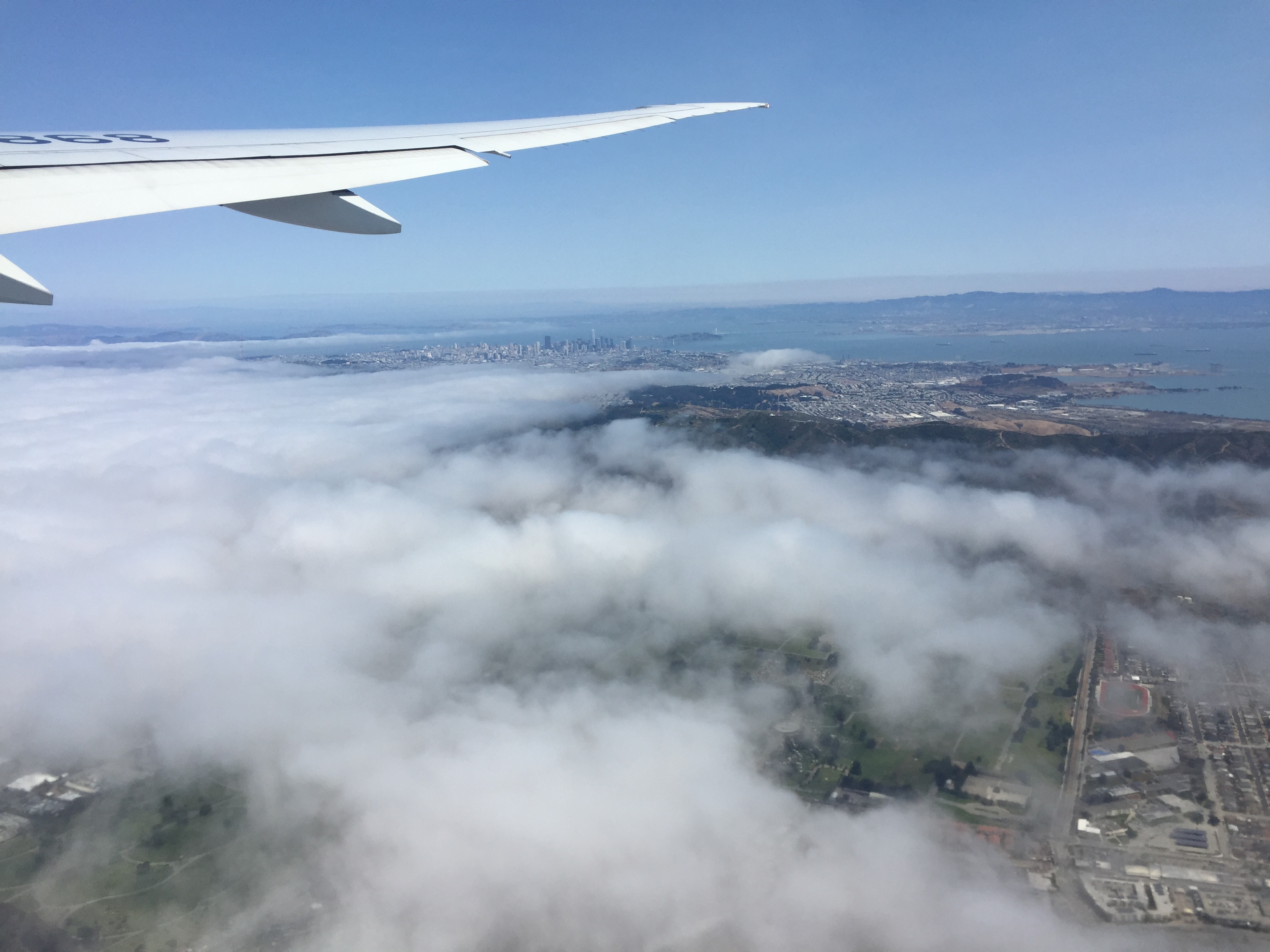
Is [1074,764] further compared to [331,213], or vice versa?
[1074,764]

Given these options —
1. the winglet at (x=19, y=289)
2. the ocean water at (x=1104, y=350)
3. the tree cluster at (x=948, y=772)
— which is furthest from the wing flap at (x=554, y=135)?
the ocean water at (x=1104, y=350)

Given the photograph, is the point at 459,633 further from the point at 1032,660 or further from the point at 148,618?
the point at 1032,660

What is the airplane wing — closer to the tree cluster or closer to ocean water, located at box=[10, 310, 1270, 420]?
the tree cluster

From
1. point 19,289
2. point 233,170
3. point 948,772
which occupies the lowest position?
point 948,772

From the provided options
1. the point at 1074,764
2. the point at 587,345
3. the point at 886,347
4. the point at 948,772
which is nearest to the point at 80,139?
the point at 948,772

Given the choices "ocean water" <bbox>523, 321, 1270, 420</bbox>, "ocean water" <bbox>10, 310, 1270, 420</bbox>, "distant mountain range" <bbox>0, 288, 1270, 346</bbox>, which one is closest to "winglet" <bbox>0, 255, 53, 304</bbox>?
"ocean water" <bbox>10, 310, 1270, 420</bbox>

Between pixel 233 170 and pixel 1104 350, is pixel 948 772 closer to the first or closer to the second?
pixel 233 170

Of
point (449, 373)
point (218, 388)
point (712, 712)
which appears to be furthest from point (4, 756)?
point (449, 373)
